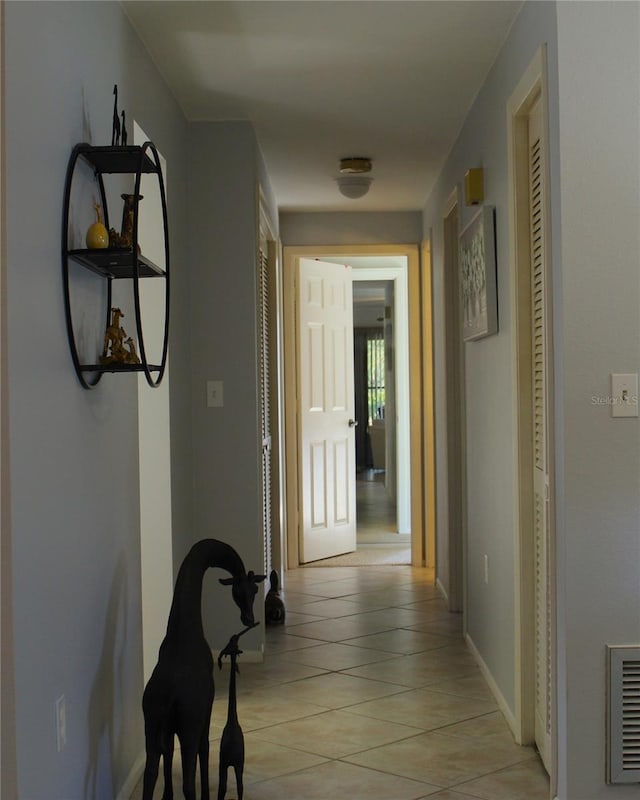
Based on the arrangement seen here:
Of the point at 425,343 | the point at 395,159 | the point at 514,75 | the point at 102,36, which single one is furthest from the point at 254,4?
the point at 425,343

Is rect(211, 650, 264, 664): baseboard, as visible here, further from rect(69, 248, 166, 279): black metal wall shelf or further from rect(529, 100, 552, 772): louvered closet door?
rect(69, 248, 166, 279): black metal wall shelf

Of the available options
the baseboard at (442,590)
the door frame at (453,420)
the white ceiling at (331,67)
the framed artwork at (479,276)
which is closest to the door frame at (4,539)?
the white ceiling at (331,67)

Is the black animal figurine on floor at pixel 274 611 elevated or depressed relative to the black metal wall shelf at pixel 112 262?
depressed

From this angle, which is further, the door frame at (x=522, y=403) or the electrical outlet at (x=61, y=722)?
the door frame at (x=522, y=403)

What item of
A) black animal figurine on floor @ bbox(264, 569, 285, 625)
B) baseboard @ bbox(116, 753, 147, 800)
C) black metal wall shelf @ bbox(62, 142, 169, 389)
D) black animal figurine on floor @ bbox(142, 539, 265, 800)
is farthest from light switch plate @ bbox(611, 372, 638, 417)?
black animal figurine on floor @ bbox(264, 569, 285, 625)

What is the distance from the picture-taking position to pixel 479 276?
3539 millimetres

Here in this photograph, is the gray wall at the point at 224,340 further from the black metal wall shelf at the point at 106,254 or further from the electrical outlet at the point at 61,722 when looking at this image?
the electrical outlet at the point at 61,722

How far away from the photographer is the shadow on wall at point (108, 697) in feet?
7.51

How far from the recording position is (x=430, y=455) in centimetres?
586

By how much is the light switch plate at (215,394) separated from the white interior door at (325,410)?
237 cm

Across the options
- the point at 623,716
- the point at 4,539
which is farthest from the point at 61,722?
the point at 623,716

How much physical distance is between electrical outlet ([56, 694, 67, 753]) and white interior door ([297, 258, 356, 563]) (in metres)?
4.24

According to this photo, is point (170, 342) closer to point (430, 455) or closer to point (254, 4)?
point (254, 4)

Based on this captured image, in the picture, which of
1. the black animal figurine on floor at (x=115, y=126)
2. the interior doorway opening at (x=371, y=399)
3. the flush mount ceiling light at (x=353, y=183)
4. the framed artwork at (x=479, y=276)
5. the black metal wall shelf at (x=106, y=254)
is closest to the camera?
the black metal wall shelf at (x=106, y=254)
